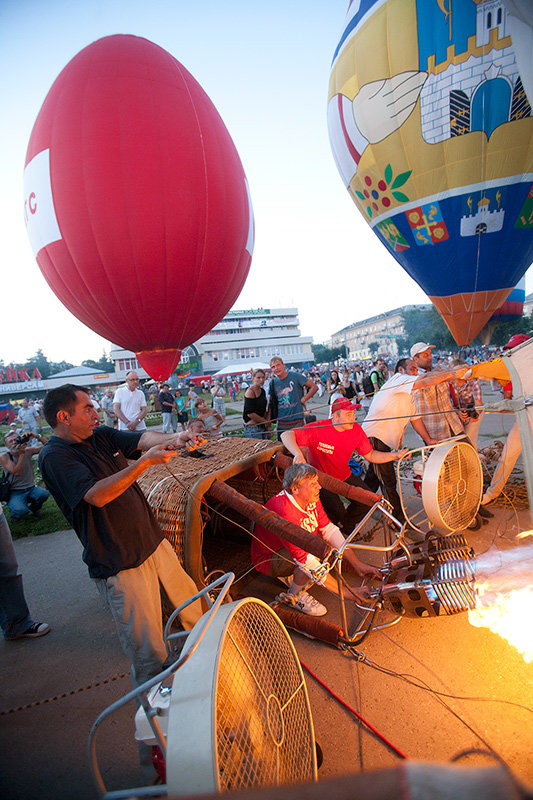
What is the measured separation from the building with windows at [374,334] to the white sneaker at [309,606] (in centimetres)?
8545

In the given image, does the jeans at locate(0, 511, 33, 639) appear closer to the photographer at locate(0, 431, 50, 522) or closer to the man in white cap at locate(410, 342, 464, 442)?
the photographer at locate(0, 431, 50, 522)

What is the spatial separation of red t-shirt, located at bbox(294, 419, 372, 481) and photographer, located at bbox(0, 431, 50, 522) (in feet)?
10.6

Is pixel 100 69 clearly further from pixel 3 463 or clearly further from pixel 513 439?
pixel 513 439

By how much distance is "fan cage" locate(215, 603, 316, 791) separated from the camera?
3.99 feet

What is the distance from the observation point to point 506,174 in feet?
28.4

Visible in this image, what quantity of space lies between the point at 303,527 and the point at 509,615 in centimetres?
139

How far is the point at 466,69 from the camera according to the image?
8.05 meters

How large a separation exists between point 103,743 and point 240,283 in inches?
216

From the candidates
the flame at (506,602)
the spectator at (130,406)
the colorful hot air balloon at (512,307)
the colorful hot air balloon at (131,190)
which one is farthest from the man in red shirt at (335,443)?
the colorful hot air balloon at (512,307)

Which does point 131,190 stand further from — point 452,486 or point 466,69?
point 466,69

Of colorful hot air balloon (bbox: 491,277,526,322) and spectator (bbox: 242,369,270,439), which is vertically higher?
colorful hot air balloon (bbox: 491,277,526,322)

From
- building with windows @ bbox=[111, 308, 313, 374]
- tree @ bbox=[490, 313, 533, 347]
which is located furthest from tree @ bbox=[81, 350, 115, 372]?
tree @ bbox=[490, 313, 533, 347]

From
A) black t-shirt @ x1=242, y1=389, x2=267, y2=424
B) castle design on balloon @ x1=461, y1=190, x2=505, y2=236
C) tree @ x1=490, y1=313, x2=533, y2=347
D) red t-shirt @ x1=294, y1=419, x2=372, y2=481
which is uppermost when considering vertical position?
castle design on balloon @ x1=461, y1=190, x2=505, y2=236

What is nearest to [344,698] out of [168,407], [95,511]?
[95,511]
